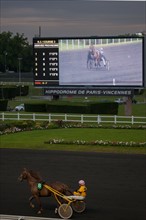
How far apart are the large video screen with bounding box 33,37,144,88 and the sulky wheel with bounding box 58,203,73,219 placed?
1307cm

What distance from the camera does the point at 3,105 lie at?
26125 mm

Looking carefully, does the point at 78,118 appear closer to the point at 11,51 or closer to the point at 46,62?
the point at 46,62

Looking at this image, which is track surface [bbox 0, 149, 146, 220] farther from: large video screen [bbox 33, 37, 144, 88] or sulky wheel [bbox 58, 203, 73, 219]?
large video screen [bbox 33, 37, 144, 88]

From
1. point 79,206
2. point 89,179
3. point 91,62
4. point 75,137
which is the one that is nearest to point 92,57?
point 91,62

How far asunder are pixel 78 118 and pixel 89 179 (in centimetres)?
1261

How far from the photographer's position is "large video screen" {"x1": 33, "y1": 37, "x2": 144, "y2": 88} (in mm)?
21062

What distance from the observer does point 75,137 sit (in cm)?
1847

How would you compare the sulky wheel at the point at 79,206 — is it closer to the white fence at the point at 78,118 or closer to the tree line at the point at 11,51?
the tree line at the point at 11,51

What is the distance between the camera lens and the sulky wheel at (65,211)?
7988 millimetres

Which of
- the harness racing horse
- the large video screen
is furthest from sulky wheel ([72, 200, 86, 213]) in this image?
the harness racing horse

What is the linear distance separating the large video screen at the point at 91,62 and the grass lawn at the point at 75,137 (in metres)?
2.14

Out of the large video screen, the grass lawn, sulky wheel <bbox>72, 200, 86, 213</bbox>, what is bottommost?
the grass lawn

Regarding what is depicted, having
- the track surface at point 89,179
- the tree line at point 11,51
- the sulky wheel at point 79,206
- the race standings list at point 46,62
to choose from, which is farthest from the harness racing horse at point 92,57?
the sulky wheel at point 79,206

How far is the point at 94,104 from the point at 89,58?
3.69 meters
